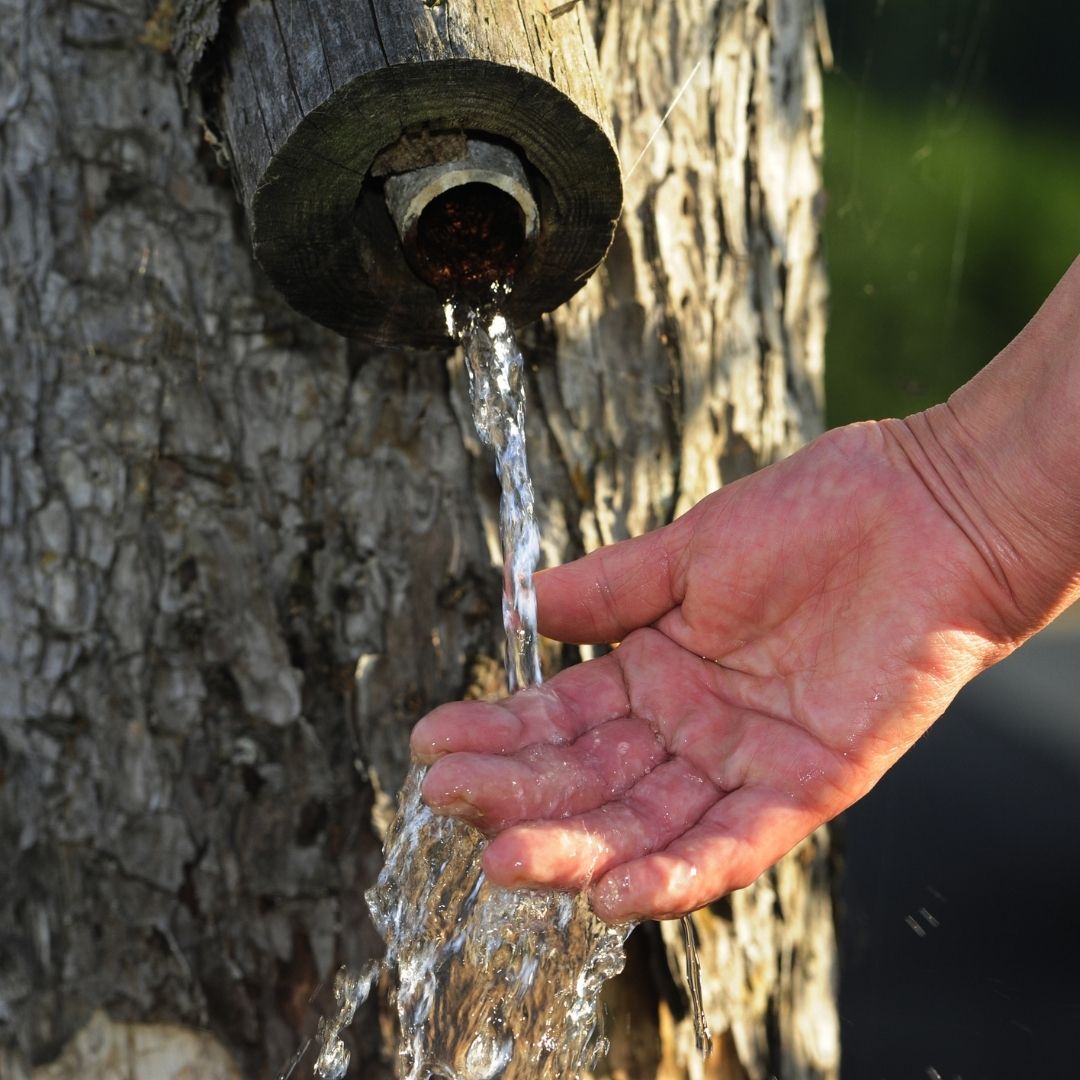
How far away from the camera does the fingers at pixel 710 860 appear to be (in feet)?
4.56

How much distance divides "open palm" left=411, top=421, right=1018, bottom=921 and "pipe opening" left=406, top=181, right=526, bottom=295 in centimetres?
41

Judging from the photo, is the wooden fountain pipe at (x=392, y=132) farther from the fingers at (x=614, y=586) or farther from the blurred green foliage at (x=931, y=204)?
the blurred green foliage at (x=931, y=204)

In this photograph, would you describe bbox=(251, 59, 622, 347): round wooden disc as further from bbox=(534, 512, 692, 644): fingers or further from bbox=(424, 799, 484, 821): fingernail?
bbox=(424, 799, 484, 821): fingernail

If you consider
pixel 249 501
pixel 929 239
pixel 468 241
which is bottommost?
pixel 249 501

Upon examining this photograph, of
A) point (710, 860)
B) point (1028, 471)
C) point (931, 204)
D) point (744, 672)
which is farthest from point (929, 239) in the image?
point (710, 860)

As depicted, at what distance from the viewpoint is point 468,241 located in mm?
1670

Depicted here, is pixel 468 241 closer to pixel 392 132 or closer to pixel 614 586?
pixel 392 132

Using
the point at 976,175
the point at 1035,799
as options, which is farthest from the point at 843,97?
the point at 1035,799

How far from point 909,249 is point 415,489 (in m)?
3.82

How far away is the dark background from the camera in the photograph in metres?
3.39

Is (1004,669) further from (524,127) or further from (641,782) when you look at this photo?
(524,127)

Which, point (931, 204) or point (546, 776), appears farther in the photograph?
point (931, 204)

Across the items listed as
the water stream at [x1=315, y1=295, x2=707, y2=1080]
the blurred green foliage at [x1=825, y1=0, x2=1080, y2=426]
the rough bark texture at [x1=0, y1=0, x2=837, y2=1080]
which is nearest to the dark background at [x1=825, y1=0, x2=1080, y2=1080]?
the blurred green foliage at [x1=825, y1=0, x2=1080, y2=426]

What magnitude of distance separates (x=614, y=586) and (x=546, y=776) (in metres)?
0.32
